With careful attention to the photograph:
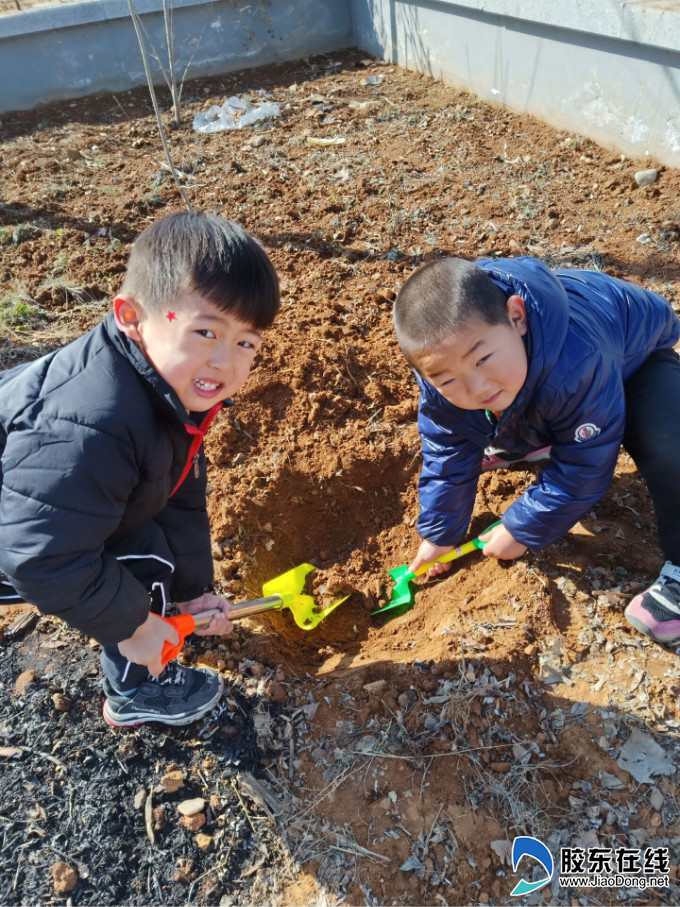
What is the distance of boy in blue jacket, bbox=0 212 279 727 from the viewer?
1.51 metres

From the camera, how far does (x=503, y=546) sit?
2453 millimetres

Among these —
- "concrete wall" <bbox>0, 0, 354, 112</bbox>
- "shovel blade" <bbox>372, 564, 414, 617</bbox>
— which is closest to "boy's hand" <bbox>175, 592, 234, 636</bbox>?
"shovel blade" <bbox>372, 564, 414, 617</bbox>

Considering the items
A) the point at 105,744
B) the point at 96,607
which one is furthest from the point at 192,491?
the point at 105,744

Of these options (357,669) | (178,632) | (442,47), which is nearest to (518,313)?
(357,669)

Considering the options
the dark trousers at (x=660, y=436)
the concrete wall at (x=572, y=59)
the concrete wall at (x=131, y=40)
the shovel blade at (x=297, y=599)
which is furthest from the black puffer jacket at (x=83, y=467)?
the concrete wall at (x=131, y=40)

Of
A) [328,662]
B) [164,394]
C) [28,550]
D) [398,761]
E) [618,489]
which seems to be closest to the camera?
[28,550]

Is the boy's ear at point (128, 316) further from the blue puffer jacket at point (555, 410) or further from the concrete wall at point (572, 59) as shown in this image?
the concrete wall at point (572, 59)

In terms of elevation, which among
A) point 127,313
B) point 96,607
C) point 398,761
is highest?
point 127,313

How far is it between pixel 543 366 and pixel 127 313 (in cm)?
122

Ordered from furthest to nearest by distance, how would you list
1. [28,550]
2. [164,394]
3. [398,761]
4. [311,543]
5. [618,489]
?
1. [311,543]
2. [618,489]
3. [398,761]
4. [164,394]
5. [28,550]

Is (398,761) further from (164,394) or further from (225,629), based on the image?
(164,394)

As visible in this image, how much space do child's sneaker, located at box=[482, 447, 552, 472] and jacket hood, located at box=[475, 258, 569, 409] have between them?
833 millimetres

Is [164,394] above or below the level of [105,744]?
above

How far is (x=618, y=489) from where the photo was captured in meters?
2.81
